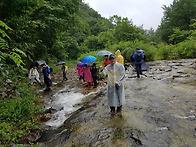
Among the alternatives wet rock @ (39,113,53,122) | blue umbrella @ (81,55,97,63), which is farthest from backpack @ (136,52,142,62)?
wet rock @ (39,113,53,122)

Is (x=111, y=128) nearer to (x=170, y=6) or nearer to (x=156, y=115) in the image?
(x=156, y=115)

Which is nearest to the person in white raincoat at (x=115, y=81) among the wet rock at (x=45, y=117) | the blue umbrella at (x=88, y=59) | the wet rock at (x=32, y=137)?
the wet rock at (x=32, y=137)

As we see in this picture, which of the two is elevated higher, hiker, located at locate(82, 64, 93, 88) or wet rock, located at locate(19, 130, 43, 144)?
hiker, located at locate(82, 64, 93, 88)

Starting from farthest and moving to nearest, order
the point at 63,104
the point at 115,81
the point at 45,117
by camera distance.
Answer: the point at 63,104 < the point at 45,117 < the point at 115,81

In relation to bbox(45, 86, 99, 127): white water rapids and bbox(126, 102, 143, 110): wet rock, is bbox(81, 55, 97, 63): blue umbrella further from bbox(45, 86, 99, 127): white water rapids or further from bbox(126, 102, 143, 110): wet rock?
bbox(126, 102, 143, 110): wet rock

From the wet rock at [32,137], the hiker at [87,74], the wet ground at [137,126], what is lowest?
the wet rock at [32,137]

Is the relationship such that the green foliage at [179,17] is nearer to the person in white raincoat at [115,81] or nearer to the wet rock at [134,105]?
the wet rock at [134,105]

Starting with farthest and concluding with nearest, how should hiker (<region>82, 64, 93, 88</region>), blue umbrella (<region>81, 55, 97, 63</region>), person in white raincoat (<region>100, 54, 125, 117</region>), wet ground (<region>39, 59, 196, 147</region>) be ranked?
hiker (<region>82, 64, 93, 88</region>) < blue umbrella (<region>81, 55, 97, 63</region>) < person in white raincoat (<region>100, 54, 125, 117</region>) < wet ground (<region>39, 59, 196, 147</region>)

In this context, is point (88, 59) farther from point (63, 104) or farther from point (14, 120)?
point (14, 120)

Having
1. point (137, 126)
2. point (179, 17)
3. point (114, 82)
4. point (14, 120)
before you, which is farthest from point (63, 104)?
point (179, 17)

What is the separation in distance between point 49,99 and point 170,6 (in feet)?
118

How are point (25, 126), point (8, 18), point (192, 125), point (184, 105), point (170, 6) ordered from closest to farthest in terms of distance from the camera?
point (192, 125) → point (25, 126) → point (184, 105) → point (8, 18) → point (170, 6)

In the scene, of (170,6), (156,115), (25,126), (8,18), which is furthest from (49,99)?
(170,6)

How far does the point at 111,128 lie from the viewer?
413 centimetres
